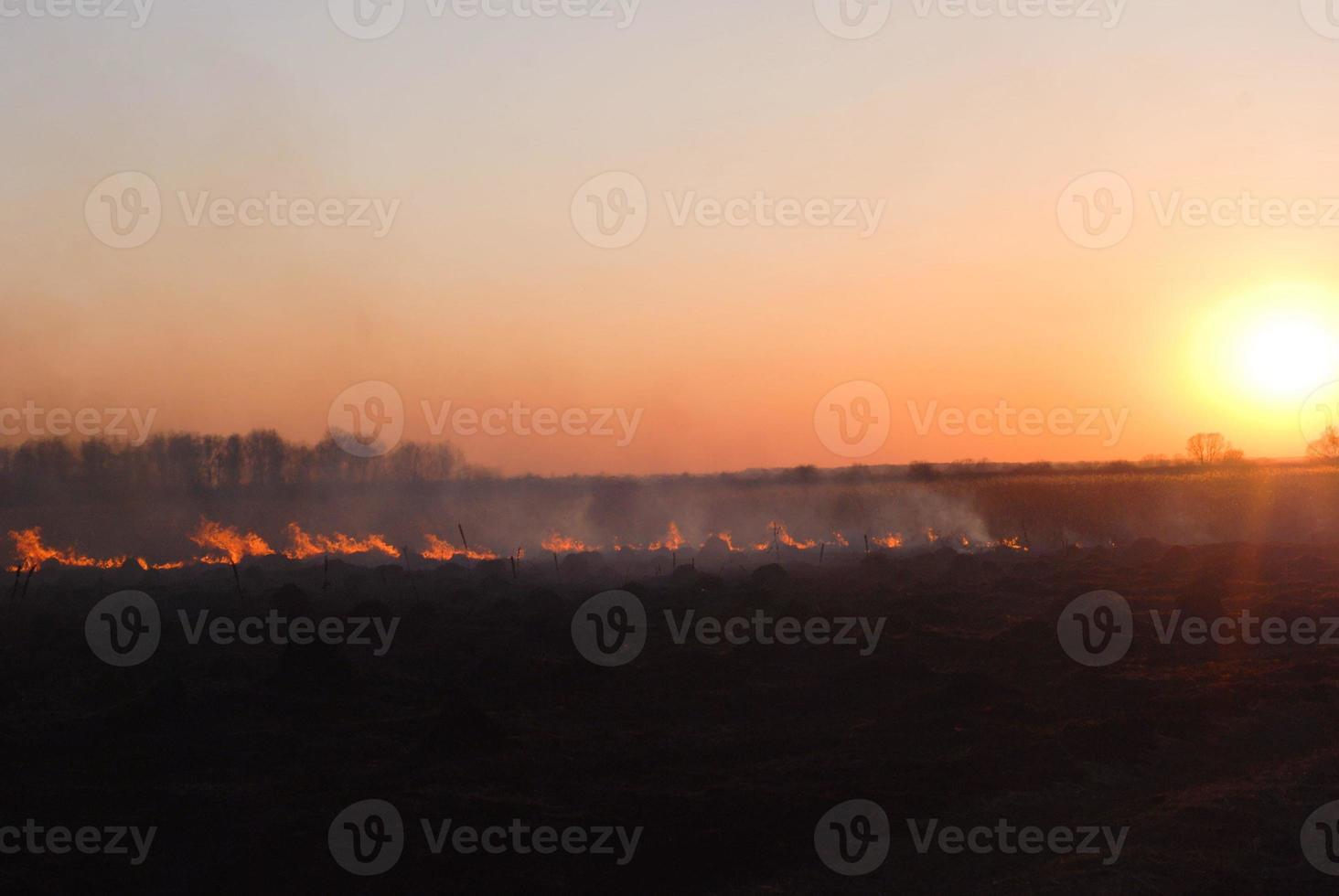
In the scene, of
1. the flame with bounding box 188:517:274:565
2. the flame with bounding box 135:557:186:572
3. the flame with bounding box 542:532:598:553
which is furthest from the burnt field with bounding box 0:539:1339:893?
the flame with bounding box 542:532:598:553

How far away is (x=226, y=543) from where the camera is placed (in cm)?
8375

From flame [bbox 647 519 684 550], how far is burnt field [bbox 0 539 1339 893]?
36245mm

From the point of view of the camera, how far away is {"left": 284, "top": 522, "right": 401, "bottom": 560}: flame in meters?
81.8

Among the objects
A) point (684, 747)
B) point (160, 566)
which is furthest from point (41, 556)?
point (684, 747)

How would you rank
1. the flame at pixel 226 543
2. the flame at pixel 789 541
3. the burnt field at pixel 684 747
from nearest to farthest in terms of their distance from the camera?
1. the burnt field at pixel 684 747
2. the flame at pixel 226 543
3. the flame at pixel 789 541

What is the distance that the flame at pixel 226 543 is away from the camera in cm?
7372

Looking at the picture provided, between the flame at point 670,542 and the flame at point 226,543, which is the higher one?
the flame at point 670,542

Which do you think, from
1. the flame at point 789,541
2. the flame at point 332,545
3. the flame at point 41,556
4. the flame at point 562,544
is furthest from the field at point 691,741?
the flame at point 562,544

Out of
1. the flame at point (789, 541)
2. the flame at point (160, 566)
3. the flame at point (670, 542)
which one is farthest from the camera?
the flame at point (670, 542)

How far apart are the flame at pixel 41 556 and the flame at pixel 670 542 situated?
111 feet

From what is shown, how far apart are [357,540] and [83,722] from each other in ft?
244

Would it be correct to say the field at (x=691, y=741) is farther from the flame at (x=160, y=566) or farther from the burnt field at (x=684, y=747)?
the flame at (x=160, y=566)

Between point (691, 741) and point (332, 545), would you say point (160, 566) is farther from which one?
point (691, 741)

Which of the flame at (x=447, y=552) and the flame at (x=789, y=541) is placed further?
the flame at (x=789, y=541)
